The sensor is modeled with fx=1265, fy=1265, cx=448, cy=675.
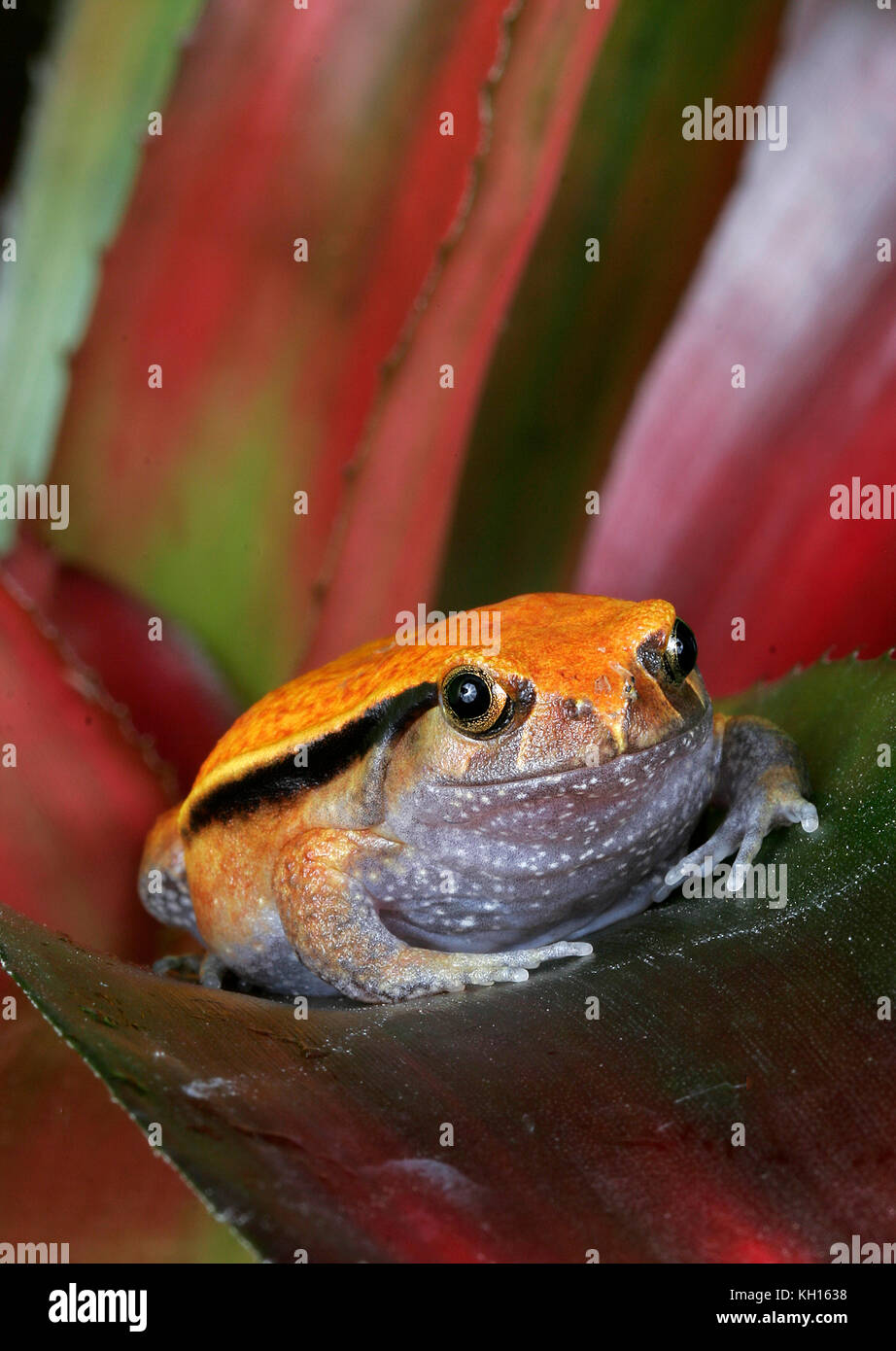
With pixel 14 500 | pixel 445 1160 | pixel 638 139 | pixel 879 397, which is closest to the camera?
pixel 445 1160

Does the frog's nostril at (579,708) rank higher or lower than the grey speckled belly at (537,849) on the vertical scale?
higher

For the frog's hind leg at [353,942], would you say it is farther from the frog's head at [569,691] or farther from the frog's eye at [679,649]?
the frog's eye at [679,649]

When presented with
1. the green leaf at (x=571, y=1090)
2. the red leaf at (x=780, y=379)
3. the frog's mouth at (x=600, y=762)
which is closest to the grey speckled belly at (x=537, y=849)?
the frog's mouth at (x=600, y=762)

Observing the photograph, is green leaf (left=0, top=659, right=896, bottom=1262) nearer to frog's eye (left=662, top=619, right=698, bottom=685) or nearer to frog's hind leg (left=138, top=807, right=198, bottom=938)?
frog's eye (left=662, top=619, right=698, bottom=685)

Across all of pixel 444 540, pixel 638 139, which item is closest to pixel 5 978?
pixel 444 540

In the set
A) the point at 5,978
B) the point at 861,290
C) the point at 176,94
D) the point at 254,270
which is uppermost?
the point at 176,94

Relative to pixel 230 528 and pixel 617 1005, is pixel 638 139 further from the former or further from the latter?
pixel 617 1005

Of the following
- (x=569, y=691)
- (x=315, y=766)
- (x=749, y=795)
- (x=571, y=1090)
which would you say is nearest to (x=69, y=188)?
(x=315, y=766)
